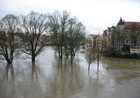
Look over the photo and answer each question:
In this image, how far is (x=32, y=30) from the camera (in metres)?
31.0

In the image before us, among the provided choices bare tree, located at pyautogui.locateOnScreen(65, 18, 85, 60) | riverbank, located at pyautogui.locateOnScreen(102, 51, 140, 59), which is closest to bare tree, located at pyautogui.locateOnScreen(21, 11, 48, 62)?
bare tree, located at pyautogui.locateOnScreen(65, 18, 85, 60)

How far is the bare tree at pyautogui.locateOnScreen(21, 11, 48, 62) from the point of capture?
30.0 m

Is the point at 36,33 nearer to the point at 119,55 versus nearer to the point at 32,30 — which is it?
the point at 32,30

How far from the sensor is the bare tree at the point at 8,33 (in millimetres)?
27125

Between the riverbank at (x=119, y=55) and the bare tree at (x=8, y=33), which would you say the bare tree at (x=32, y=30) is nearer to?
the bare tree at (x=8, y=33)

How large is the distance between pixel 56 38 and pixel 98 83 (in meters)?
22.5

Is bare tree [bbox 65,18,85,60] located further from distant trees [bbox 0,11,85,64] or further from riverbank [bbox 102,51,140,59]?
riverbank [bbox 102,51,140,59]

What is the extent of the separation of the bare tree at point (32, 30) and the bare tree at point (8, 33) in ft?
6.34

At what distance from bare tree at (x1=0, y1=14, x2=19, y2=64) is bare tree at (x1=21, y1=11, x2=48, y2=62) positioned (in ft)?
6.34

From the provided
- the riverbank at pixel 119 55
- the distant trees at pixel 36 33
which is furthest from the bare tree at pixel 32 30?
the riverbank at pixel 119 55

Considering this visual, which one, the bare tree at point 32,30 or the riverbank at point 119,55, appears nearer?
the bare tree at point 32,30

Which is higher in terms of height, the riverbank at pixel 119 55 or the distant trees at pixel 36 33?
the distant trees at pixel 36 33

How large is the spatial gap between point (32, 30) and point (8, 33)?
4.50 metres

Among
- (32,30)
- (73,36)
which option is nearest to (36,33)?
(32,30)
